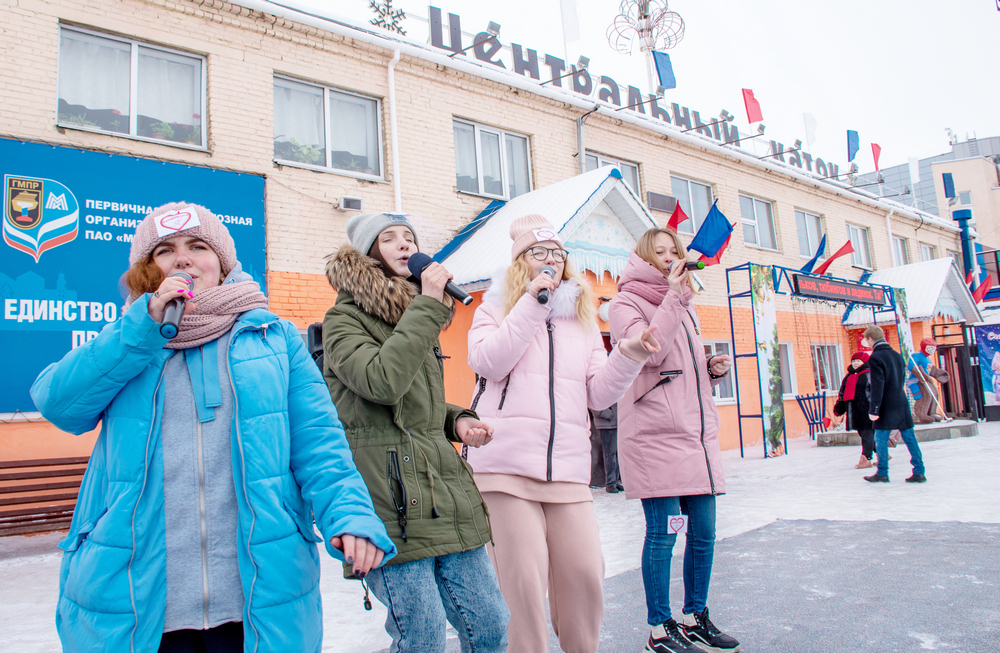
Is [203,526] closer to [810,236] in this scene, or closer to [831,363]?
[810,236]

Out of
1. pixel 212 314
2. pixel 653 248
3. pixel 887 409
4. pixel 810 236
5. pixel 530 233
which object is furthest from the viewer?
pixel 810 236

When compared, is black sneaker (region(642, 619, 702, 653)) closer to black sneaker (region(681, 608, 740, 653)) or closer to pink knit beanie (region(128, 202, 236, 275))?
black sneaker (region(681, 608, 740, 653))

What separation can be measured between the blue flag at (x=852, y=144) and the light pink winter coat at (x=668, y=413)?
17452 millimetres

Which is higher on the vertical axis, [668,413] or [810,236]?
[810,236]


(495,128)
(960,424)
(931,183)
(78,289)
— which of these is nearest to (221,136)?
(78,289)

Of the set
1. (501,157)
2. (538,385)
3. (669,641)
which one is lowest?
(669,641)

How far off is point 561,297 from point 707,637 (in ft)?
5.57

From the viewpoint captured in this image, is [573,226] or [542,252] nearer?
[542,252]

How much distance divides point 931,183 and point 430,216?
3571cm

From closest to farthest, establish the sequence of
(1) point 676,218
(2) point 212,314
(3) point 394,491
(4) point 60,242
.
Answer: (2) point 212,314 < (3) point 394,491 < (4) point 60,242 < (1) point 676,218

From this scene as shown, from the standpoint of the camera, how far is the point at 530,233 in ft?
9.45

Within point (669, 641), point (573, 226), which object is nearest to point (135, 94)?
point (573, 226)

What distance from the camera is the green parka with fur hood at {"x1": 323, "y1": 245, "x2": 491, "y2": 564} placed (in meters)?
1.93

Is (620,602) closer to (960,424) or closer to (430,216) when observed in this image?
(430,216)
